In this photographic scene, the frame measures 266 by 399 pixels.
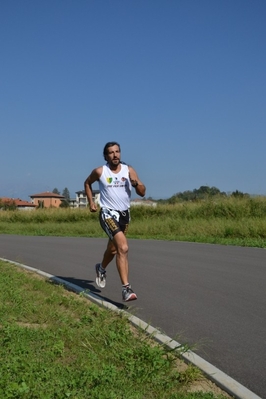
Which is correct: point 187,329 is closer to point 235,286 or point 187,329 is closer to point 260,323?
point 260,323

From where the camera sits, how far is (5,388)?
4641 mm

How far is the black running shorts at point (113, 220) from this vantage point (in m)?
8.40

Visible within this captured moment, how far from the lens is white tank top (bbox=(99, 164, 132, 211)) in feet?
27.9

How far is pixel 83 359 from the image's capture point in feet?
18.2

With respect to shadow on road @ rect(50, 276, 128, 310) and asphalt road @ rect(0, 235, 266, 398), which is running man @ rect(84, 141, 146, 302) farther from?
asphalt road @ rect(0, 235, 266, 398)

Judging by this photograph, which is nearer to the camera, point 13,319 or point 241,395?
point 241,395

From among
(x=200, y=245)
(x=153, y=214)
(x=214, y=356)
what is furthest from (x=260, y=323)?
(x=153, y=214)

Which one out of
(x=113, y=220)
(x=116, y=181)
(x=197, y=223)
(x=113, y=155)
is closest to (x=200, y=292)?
(x=113, y=220)

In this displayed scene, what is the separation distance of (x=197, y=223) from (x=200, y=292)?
678 inches

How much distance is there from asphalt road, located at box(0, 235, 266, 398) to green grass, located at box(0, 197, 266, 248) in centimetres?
405

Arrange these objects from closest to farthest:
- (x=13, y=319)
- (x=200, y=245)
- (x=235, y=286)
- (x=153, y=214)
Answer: (x=13, y=319) < (x=235, y=286) < (x=200, y=245) < (x=153, y=214)

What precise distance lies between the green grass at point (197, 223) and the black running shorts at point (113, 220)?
9646mm

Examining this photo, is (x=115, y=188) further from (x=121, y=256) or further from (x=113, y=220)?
(x=121, y=256)

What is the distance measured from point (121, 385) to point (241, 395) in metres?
0.91
